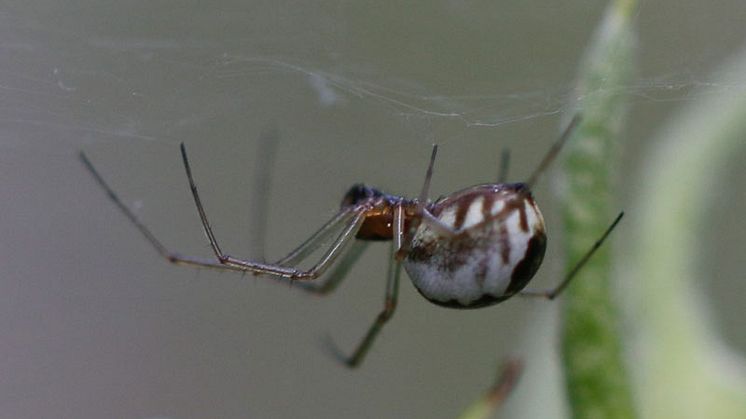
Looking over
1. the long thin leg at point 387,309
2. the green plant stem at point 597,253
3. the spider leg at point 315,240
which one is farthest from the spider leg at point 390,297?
the green plant stem at point 597,253

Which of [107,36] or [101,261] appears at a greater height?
[107,36]

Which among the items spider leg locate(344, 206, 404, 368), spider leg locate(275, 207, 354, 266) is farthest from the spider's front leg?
spider leg locate(275, 207, 354, 266)

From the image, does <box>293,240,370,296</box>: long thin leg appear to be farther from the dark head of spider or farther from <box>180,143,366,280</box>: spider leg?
the dark head of spider

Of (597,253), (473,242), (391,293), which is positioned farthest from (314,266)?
(597,253)

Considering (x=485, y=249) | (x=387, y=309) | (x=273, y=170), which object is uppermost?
(x=273, y=170)

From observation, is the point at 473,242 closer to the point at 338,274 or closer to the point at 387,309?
the point at 387,309

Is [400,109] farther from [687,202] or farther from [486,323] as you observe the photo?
[486,323]

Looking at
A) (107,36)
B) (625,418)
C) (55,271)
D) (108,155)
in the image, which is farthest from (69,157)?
(625,418)
